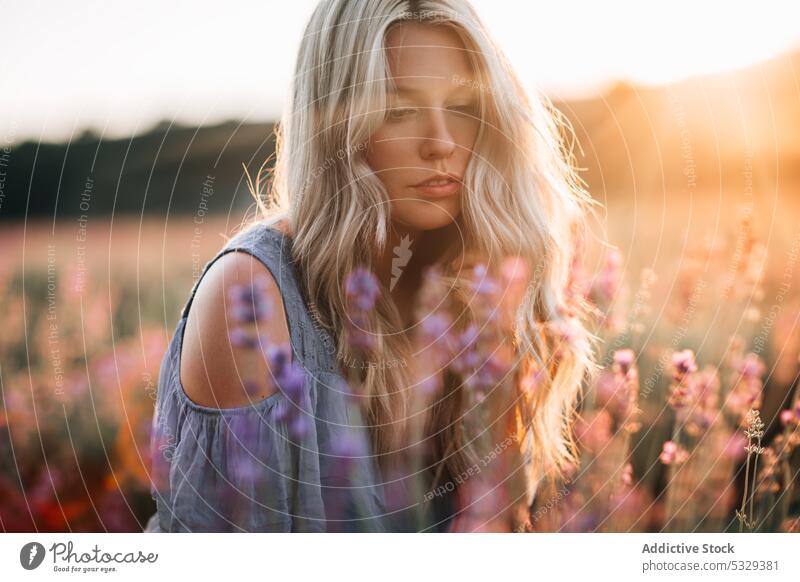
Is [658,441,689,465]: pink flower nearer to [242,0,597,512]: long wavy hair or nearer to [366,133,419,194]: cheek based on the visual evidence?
[242,0,597,512]: long wavy hair

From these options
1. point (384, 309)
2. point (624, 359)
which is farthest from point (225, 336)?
point (624, 359)

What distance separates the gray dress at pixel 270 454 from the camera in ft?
3.20

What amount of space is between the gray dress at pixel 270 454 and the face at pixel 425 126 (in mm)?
180

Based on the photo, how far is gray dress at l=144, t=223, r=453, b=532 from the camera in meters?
0.98

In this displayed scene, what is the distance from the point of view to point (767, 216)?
117 centimetres

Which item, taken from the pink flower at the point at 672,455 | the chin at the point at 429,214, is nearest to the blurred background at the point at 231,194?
the pink flower at the point at 672,455

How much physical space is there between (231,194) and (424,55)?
15.3 inches

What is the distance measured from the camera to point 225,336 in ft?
3.17

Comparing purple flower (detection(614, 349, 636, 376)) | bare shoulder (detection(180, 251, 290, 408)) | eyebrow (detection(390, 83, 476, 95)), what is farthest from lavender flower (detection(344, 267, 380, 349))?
purple flower (detection(614, 349, 636, 376))

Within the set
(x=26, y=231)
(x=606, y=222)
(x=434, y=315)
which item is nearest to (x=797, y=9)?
(x=606, y=222)

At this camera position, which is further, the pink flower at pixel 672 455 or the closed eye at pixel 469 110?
the pink flower at pixel 672 455

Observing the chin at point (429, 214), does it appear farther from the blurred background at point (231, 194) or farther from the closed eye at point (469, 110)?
the blurred background at point (231, 194)
